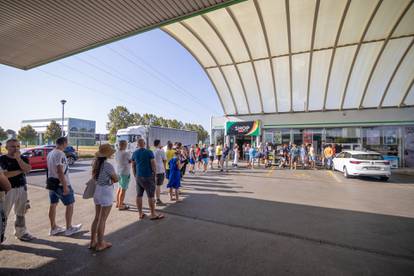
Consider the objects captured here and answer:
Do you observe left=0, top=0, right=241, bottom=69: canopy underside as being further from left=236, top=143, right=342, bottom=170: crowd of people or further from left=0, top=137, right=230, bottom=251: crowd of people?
left=236, top=143, right=342, bottom=170: crowd of people

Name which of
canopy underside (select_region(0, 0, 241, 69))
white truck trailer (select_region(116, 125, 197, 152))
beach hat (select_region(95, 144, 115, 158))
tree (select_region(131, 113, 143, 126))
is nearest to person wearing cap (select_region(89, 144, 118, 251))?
beach hat (select_region(95, 144, 115, 158))

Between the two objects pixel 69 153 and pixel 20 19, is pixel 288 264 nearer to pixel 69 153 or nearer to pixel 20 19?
pixel 20 19

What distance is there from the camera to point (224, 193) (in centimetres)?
767

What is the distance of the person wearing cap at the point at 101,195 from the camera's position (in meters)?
3.43

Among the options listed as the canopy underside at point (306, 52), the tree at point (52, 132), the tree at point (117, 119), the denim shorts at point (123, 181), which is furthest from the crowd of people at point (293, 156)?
the tree at point (52, 132)

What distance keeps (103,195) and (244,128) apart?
1888 cm

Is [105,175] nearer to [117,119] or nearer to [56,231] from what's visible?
[56,231]

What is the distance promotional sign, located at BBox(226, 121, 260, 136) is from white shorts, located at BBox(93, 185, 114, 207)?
18572 mm

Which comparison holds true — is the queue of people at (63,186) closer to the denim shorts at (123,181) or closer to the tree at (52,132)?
the denim shorts at (123,181)

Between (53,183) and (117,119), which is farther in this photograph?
(117,119)

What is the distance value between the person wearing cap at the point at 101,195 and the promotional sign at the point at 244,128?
18.5m

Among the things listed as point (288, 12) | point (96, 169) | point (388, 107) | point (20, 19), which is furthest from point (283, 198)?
point (388, 107)

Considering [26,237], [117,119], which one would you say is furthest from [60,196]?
[117,119]

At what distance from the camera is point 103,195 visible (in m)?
3.42
